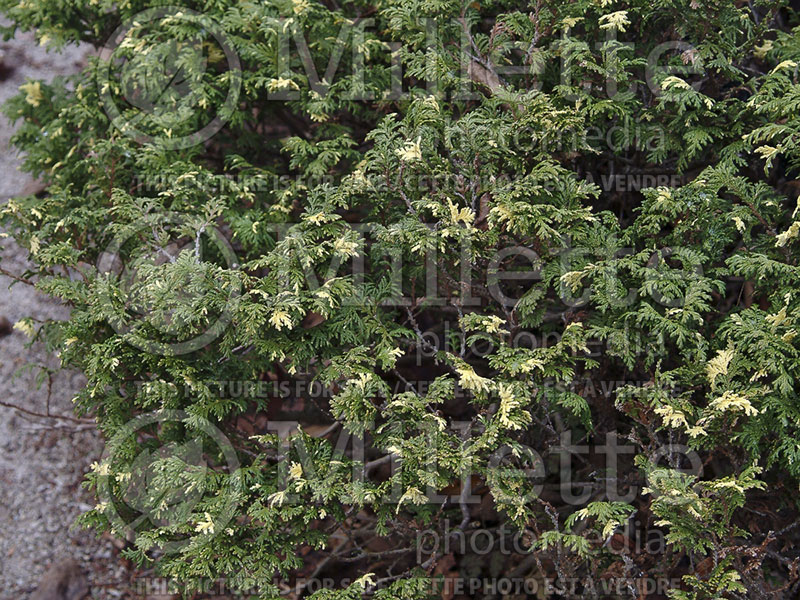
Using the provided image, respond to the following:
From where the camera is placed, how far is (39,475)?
4.34 m

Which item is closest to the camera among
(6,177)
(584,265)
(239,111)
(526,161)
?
(584,265)

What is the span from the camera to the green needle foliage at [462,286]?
2.67 metres

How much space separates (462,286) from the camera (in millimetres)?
2945

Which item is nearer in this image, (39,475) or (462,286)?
(462,286)

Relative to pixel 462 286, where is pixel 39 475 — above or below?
below

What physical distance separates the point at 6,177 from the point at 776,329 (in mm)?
5340

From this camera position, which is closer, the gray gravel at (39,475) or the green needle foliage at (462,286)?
the green needle foliage at (462,286)

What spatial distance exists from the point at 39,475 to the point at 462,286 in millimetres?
3034

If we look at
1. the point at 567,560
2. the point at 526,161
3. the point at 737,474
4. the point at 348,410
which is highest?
the point at 526,161

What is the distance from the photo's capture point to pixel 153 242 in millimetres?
3145

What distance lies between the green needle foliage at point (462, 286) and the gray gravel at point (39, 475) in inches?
48.1

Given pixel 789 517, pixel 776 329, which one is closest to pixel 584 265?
pixel 776 329

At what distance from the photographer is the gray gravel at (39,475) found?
13.2 feet

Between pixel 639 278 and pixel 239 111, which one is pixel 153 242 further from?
pixel 639 278
